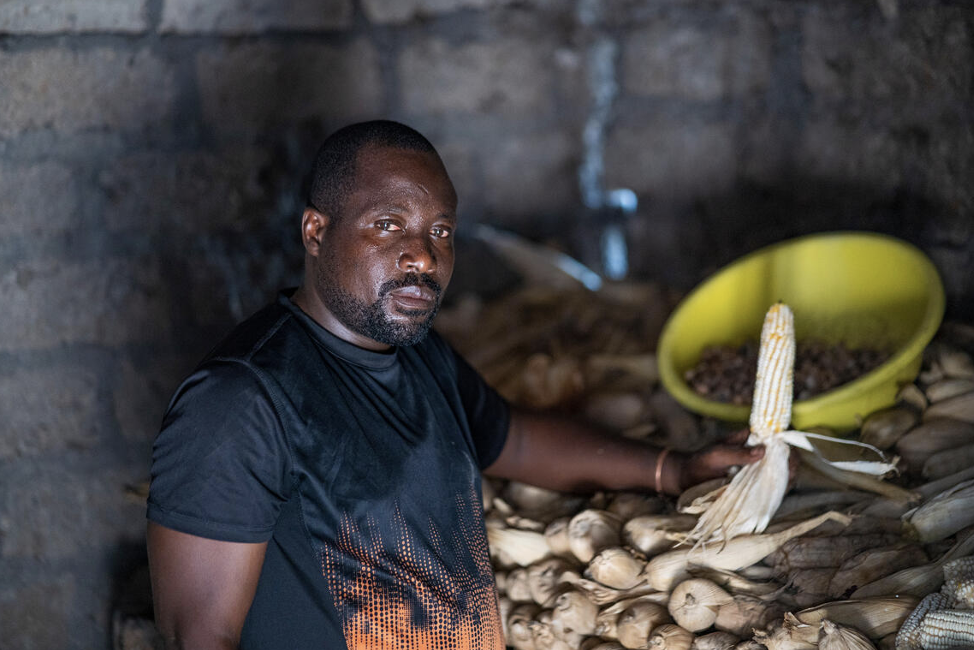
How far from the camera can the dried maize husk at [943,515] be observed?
1530 millimetres

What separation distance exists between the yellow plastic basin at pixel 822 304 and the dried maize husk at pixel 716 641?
0.54m

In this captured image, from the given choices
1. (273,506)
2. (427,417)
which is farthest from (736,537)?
(273,506)

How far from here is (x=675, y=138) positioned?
3031mm

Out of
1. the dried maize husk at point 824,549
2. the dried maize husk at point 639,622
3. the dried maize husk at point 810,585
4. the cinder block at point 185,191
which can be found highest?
the cinder block at point 185,191

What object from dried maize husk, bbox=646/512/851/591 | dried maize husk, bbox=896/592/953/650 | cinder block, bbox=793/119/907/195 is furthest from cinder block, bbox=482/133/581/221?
dried maize husk, bbox=896/592/953/650

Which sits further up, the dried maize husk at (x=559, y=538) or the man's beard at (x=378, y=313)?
the man's beard at (x=378, y=313)

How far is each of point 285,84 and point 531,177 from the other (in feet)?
3.23

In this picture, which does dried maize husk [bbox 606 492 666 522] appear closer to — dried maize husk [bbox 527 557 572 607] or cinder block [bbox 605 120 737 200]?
dried maize husk [bbox 527 557 572 607]

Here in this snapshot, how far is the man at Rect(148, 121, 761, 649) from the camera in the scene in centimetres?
134

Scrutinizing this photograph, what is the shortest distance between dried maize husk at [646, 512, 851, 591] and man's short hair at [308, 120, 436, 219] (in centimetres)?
92

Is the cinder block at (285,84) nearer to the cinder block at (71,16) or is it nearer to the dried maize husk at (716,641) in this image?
the cinder block at (71,16)

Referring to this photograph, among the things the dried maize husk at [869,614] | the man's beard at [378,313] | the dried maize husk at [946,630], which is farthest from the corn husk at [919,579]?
the man's beard at [378,313]

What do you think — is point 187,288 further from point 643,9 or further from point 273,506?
point 643,9

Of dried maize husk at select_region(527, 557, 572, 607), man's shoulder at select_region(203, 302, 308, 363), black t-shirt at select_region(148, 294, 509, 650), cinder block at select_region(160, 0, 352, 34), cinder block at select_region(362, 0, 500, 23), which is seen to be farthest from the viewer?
cinder block at select_region(362, 0, 500, 23)
